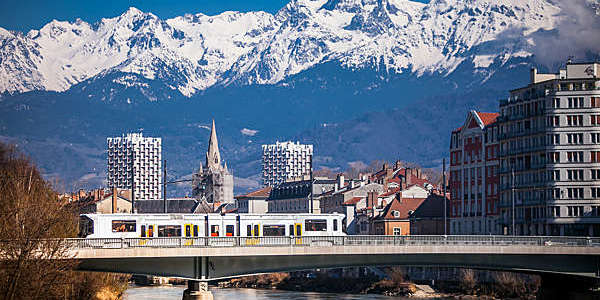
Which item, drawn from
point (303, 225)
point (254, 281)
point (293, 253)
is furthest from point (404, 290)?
point (293, 253)

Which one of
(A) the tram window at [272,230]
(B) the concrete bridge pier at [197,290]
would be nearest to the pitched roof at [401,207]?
(A) the tram window at [272,230]

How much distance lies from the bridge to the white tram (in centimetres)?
870

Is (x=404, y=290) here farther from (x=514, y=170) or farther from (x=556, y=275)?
(x=556, y=275)

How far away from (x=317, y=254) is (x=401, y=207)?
308 feet

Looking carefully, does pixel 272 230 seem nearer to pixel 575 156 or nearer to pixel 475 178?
pixel 575 156

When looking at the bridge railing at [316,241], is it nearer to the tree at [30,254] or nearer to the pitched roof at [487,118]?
the tree at [30,254]

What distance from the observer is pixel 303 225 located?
105m

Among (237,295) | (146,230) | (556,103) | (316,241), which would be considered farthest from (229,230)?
(556,103)

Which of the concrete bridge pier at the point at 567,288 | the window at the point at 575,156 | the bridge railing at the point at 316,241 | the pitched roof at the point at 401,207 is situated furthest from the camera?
the pitched roof at the point at 401,207

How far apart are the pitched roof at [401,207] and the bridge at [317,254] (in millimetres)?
79787

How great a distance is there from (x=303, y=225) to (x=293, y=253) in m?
14.2

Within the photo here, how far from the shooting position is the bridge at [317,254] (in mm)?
86125

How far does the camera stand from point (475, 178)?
17125cm

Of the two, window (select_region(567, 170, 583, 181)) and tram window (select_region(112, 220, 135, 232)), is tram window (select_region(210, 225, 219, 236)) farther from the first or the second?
window (select_region(567, 170, 583, 181))
